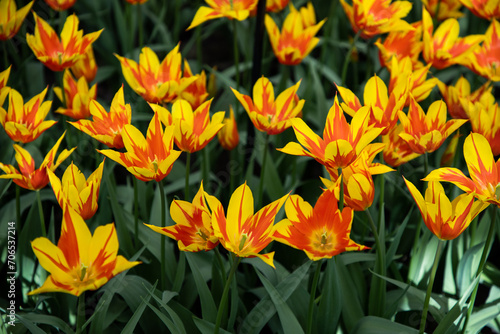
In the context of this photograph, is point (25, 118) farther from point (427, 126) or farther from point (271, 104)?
point (427, 126)

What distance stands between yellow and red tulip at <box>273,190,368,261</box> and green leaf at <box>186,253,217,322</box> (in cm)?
30

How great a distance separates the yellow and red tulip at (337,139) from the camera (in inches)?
35.9

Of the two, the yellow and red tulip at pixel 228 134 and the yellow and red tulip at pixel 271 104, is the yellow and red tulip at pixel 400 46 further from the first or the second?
the yellow and red tulip at pixel 228 134

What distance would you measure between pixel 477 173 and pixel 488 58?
61 cm

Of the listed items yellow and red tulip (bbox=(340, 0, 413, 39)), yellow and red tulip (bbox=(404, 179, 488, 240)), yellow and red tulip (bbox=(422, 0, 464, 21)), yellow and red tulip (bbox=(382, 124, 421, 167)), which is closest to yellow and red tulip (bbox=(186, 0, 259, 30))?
yellow and red tulip (bbox=(340, 0, 413, 39))

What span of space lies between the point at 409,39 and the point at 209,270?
2.69ft

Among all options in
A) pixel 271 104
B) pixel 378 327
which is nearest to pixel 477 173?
pixel 378 327

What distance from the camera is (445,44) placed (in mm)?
1490

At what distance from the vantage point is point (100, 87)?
7.64ft

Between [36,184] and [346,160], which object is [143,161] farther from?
[346,160]

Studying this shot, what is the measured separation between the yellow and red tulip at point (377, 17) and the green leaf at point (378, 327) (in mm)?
728

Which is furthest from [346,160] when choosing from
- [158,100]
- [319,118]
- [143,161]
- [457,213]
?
[319,118]

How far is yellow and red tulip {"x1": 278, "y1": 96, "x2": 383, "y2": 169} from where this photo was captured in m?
0.91

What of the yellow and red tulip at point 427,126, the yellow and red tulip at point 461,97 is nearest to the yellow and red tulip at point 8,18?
the yellow and red tulip at point 427,126
